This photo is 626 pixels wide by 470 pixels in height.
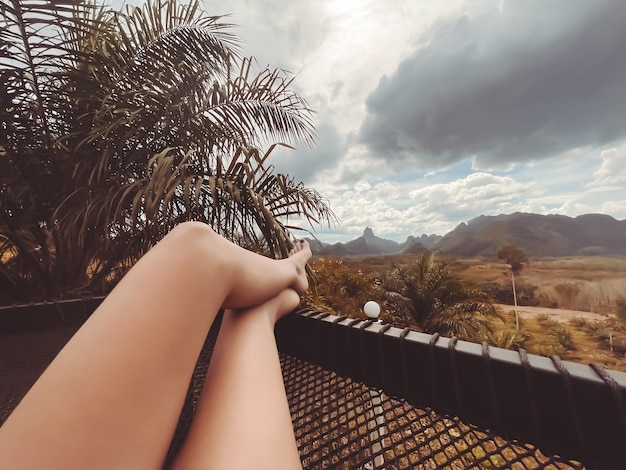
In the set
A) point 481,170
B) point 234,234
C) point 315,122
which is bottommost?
point 234,234

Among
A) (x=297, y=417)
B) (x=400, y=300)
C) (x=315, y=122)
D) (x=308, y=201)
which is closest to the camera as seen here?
(x=297, y=417)

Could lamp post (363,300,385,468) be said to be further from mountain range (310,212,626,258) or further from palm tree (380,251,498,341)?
mountain range (310,212,626,258)

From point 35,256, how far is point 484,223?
147 feet

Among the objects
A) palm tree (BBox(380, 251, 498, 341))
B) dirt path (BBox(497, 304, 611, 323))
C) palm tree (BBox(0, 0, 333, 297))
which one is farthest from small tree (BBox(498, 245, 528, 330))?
palm tree (BBox(0, 0, 333, 297))

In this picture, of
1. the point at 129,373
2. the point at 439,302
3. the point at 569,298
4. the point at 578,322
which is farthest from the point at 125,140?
the point at 569,298

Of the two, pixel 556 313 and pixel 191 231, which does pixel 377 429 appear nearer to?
pixel 191 231

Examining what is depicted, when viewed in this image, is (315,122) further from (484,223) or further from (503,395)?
(484,223)

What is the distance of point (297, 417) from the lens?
0.75 meters

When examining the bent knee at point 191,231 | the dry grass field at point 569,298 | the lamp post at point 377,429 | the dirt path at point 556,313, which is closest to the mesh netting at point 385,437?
the lamp post at point 377,429

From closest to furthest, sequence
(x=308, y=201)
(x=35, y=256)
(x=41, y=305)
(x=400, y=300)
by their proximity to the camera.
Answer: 1. (x=41, y=305)
2. (x=308, y=201)
3. (x=35, y=256)
4. (x=400, y=300)

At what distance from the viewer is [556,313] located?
2200 centimetres

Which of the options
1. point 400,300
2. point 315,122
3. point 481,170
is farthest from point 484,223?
point 315,122

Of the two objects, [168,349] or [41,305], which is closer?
[168,349]

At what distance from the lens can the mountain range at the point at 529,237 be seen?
3042cm
